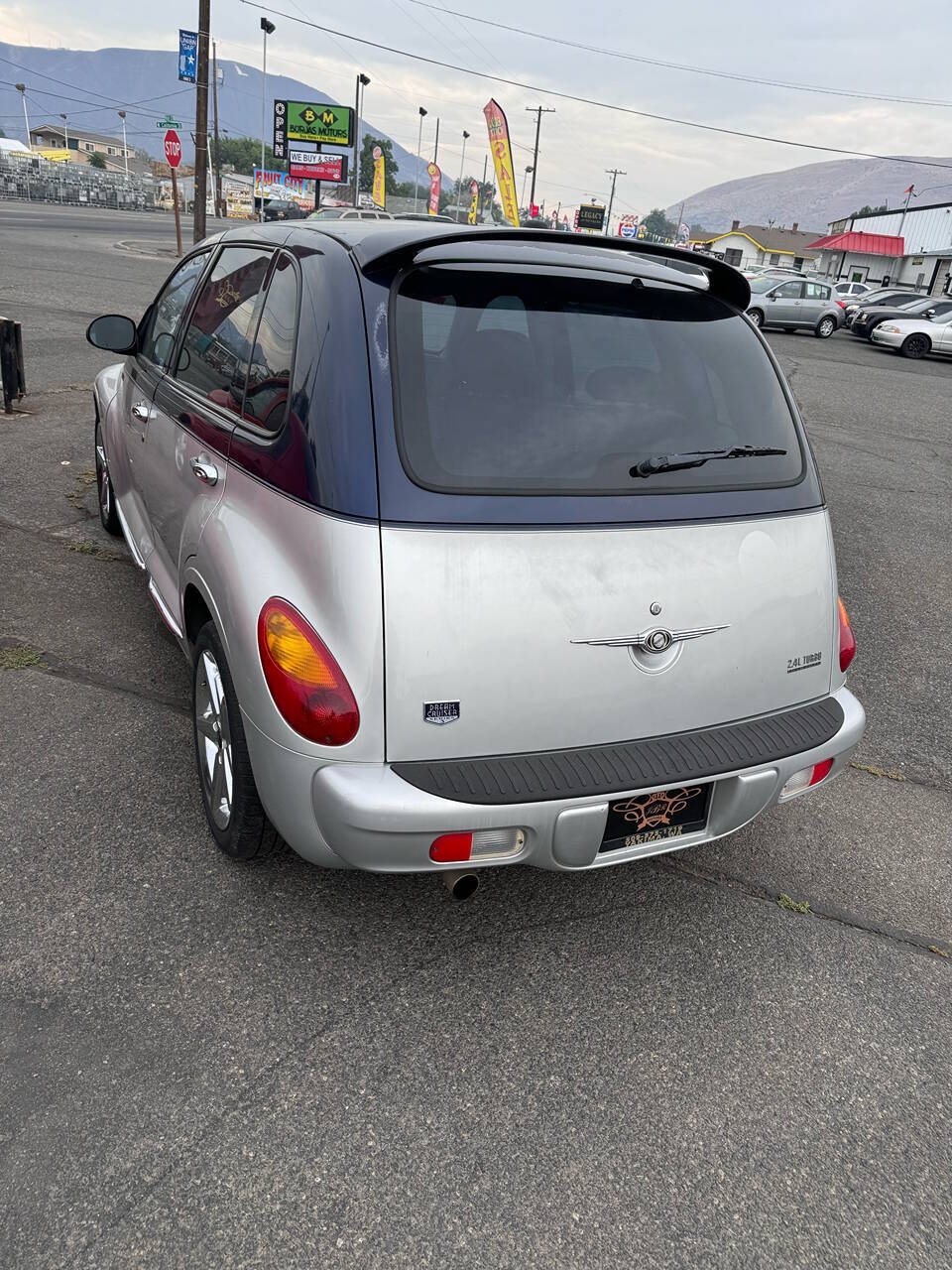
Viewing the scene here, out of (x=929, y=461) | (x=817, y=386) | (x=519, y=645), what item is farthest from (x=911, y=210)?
(x=519, y=645)

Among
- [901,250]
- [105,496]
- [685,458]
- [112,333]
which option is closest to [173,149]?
[105,496]

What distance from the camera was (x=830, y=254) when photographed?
3164 inches

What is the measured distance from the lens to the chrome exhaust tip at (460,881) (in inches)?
91.6

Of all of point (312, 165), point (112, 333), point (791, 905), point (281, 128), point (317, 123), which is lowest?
point (791, 905)

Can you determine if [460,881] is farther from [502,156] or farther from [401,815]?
[502,156]

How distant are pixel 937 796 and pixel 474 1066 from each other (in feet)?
7.90

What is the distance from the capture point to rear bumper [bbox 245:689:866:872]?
6.98 feet

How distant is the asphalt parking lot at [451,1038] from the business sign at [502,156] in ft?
123

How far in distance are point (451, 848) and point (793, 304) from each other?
27.9 m

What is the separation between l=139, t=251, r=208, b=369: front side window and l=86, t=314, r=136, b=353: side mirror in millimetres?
94

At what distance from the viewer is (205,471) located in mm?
2852

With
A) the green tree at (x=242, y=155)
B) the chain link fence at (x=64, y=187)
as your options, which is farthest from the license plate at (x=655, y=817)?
the green tree at (x=242, y=155)

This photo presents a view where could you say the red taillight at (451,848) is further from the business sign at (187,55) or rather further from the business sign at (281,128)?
the business sign at (281,128)

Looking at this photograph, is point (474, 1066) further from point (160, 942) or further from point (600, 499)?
point (600, 499)
